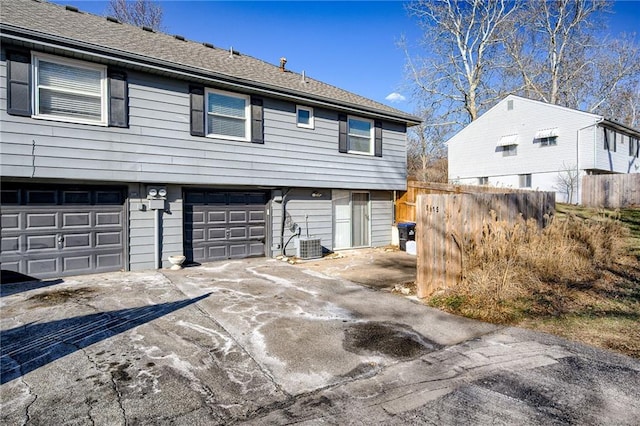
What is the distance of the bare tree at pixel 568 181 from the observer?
63.5ft

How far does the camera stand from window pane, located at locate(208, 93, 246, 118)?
8602mm

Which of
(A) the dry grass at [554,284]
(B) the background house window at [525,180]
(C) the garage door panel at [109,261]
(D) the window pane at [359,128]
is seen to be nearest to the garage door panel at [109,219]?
(C) the garage door panel at [109,261]

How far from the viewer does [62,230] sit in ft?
23.1

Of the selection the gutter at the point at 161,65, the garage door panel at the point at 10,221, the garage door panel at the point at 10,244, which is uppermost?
the gutter at the point at 161,65

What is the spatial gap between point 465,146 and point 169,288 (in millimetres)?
24199

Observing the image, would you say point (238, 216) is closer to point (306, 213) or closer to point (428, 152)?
point (306, 213)

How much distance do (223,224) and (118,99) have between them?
146 inches

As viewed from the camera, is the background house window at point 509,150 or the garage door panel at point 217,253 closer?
the garage door panel at point 217,253

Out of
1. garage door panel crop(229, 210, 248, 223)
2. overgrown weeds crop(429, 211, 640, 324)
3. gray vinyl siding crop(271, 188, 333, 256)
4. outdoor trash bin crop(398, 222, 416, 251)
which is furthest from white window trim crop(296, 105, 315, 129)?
overgrown weeds crop(429, 211, 640, 324)

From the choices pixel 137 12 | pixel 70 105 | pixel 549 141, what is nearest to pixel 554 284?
pixel 70 105

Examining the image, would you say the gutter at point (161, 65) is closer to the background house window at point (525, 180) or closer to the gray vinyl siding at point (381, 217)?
the gray vinyl siding at point (381, 217)

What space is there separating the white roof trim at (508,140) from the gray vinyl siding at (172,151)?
14.7 metres

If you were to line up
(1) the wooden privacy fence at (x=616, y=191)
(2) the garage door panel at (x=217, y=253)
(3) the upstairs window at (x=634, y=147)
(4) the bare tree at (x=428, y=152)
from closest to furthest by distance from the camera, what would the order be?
(2) the garage door panel at (x=217, y=253), (1) the wooden privacy fence at (x=616, y=191), (3) the upstairs window at (x=634, y=147), (4) the bare tree at (x=428, y=152)

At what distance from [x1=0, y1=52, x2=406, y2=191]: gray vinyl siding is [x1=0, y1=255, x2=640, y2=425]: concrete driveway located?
8.95ft
